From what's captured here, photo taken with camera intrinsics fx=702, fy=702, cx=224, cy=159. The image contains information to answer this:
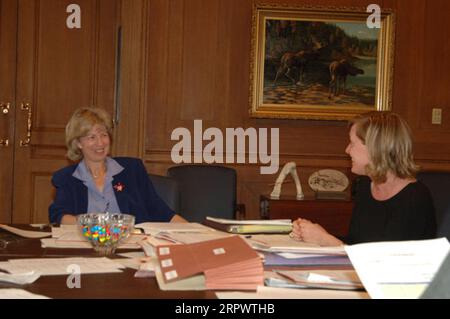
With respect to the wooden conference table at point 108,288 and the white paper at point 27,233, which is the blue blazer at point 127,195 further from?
the wooden conference table at point 108,288

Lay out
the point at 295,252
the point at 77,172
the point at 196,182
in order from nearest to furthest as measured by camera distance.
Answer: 1. the point at 295,252
2. the point at 77,172
3. the point at 196,182

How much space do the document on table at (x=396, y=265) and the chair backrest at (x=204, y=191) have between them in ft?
9.55

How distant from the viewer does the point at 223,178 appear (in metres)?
4.23

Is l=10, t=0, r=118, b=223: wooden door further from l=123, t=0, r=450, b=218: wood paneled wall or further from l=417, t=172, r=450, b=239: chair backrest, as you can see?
l=417, t=172, r=450, b=239: chair backrest

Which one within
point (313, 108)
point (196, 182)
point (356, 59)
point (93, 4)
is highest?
point (93, 4)

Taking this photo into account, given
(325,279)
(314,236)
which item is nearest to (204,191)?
(314,236)

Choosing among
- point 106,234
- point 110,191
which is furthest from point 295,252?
point 110,191

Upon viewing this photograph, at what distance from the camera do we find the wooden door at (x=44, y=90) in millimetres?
5285

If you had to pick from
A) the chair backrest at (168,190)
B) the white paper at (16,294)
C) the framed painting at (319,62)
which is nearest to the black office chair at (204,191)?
the chair backrest at (168,190)

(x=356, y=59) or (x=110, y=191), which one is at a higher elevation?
(x=356, y=59)

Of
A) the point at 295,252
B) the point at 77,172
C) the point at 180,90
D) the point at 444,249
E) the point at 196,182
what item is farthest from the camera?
the point at 180,90

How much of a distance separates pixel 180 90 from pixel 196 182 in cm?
122

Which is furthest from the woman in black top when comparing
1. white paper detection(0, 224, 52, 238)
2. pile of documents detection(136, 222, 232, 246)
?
white paper detection(0, 224, 52, 238)

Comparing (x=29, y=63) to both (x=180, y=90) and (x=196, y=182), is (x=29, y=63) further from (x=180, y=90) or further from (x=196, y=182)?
(x=196, y=182)
